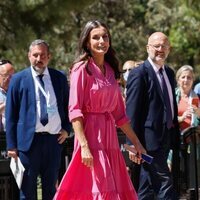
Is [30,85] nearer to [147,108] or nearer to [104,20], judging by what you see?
[147,108]

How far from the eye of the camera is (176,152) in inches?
373

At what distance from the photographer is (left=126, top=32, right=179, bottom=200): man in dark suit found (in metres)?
8.66

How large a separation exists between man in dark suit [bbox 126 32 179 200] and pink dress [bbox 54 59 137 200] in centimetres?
148

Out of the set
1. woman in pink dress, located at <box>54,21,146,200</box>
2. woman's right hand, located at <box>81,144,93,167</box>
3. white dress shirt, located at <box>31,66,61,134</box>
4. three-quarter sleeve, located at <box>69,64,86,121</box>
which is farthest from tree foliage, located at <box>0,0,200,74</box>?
woman's right hand, located at <box>81,144,93,167</box>

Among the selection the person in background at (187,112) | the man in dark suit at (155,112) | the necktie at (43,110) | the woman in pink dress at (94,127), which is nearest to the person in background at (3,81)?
the necktie at (43,110)

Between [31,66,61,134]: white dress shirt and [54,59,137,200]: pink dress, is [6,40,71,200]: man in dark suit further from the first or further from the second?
[54,59,137,200]: pink dress

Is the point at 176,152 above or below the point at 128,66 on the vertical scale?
below

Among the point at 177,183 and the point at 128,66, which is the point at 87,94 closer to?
the point at 177,183

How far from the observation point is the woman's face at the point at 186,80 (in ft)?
36.2

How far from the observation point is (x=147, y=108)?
345 inches

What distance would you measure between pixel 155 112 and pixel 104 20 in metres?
26.8

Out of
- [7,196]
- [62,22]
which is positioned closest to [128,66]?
[7,196]

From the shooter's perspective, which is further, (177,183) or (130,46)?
(130,46)

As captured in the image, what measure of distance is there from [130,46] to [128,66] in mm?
23933
